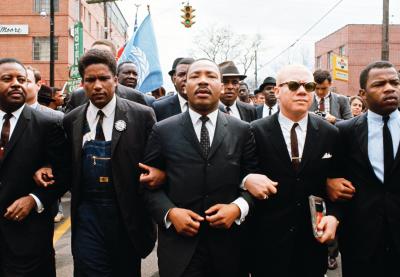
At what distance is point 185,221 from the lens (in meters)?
3.34

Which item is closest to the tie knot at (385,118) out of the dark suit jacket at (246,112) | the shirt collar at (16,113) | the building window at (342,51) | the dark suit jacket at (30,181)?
the dark suit jacket at (30,181)

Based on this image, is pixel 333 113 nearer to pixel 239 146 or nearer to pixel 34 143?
pixel 239 146

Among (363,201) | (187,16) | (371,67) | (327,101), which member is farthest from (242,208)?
(187,16)

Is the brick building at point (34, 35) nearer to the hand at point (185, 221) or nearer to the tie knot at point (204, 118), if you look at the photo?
the tie knot at point (204, 118)

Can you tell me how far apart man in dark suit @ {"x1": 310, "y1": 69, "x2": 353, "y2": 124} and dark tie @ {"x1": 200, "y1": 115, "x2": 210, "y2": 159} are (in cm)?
362

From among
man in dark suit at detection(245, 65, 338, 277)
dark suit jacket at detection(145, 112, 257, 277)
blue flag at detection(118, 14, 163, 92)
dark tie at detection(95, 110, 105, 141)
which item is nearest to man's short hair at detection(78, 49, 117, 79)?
dark tie at detection(95, 110, 105, 141)

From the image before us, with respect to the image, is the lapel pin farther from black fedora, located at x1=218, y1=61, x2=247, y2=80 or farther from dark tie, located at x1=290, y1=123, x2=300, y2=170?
black fedora, located at x1=218, y1=61, x2=247, y2=80

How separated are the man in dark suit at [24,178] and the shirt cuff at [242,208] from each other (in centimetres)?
153

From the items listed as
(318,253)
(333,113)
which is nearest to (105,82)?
(318,253)

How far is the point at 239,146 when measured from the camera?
11.8ft

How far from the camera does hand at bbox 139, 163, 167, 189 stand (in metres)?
3.51

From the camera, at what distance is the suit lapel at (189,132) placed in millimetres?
3523

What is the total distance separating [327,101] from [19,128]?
4505mm

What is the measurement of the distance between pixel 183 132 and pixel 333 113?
396cm
